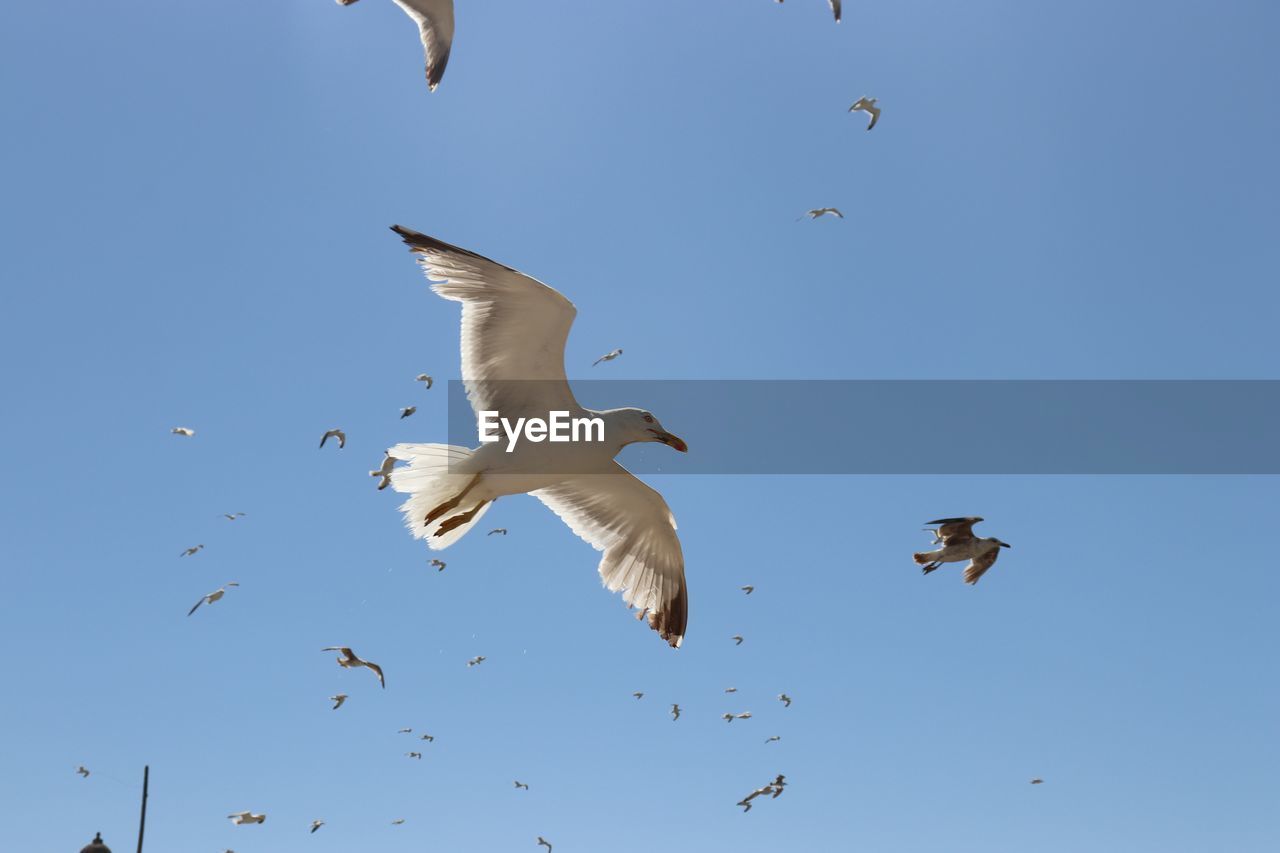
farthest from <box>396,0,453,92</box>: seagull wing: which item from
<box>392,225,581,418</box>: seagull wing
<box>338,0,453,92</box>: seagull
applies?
<box>392,225,581,418</box>: seagull wing

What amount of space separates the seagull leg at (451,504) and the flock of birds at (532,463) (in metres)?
0.01

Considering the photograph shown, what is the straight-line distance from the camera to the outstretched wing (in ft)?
34.6

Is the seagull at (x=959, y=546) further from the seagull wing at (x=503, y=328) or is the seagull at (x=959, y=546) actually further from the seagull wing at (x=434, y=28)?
the seagull wing at (x=434, y=28)

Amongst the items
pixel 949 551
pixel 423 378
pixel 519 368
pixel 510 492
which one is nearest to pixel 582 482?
pixel 510 492

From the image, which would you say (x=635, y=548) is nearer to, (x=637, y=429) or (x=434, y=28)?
(x=637, y=429)

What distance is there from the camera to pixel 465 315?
9.06m

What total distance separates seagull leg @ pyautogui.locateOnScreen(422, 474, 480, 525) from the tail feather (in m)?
0.04

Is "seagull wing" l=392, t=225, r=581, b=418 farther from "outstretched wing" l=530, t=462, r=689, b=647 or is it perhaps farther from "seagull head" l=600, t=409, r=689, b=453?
"outstretched wing" l=530, t=462, r=689, b=647

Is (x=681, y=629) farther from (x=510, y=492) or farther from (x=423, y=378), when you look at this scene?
(x=423, y=378)

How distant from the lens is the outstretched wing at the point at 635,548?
1054 cm

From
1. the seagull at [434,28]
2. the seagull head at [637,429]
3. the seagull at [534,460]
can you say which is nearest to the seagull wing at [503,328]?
the seagull at [534,460]

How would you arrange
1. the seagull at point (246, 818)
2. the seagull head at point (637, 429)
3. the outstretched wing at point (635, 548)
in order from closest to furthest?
1. the seagull head at point (637, 429)
2. the outstretched wing at point (635, 548)
3. the seagull at point (246, 818)

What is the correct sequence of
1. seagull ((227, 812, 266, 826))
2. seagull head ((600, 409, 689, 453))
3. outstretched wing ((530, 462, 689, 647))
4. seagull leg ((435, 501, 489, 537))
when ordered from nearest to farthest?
seagull head ((600, 409, 689, 453)) < seagull leg ((435, 501, 489, 537)) < outstretched wing ((530, 462, 689, 647)) < seagull ((227, 812, 266, 826))

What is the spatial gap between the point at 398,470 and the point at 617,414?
6.17 feet
